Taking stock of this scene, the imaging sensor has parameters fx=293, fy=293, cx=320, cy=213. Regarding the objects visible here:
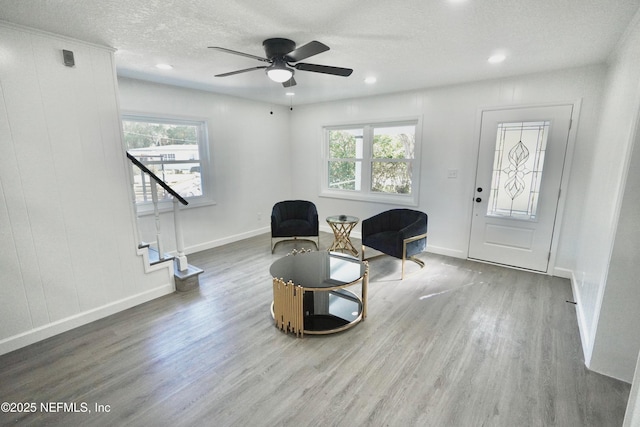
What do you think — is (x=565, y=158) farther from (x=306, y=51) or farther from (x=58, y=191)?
(x=58, y=191)

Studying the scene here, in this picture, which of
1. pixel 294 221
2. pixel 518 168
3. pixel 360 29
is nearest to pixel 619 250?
pixel 518 168

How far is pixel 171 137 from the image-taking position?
13.9 feet

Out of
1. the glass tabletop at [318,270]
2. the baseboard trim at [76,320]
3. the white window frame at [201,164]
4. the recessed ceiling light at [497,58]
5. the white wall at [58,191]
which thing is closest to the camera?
the white wall at [58,191]

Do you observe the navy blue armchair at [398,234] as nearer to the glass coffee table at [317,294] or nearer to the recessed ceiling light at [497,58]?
the glass coffee table at [317,294]

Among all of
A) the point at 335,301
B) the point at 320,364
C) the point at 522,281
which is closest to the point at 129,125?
the point at 335,301

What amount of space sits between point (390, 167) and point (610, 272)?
10.7 ft

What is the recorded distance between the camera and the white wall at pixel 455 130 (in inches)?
128

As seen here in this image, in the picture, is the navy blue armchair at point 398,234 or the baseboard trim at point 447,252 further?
the baseboard trim at point 447,252

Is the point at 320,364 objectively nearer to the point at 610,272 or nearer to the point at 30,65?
the point at 610,272

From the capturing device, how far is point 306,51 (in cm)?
222

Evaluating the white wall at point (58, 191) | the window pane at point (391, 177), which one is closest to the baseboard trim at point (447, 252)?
the window pane at point (391, 177)

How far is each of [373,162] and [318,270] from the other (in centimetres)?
280

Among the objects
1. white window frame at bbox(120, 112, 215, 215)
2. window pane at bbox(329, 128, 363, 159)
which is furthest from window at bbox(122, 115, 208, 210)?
window pane at bbox(329, 128, 363, 159)

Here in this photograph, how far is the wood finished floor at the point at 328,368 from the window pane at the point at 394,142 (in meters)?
2.41
